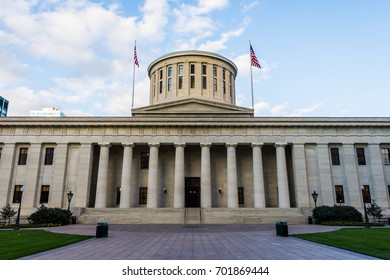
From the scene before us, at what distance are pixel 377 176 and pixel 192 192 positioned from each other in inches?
982

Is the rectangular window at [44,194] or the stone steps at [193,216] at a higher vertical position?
the rectangular window at [44,194]

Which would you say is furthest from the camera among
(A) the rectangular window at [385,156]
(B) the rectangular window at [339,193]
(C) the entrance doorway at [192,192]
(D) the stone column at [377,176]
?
(C) the entrance doorway at [192,192]

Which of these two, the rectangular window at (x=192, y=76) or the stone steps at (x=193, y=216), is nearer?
the stone steps at (x=193, y=216)

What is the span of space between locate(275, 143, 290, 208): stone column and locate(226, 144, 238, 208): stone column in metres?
5.70

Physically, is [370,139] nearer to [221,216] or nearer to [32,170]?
[221,216]

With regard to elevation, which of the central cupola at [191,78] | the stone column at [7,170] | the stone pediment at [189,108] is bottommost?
the stone column at [7,170]

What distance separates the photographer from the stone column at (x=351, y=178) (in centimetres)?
3694

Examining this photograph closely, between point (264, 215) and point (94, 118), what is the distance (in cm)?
2602

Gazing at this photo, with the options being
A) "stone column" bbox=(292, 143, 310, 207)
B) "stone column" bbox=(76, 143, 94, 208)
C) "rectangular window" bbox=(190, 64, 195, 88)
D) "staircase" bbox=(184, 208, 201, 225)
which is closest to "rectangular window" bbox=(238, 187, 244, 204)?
"stone column" bbox=(292, 143, 310, 207)

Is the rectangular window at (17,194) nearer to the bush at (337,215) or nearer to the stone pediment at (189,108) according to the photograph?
the stone pediment at (189,108)

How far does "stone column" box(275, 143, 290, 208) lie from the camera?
36812 mm

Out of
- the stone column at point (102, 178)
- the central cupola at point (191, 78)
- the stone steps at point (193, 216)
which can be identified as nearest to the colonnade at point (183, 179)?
the stone column at point (102, 178)

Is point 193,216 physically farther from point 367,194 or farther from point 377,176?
point 377,176

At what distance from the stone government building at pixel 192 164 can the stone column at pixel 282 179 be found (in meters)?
0.13
